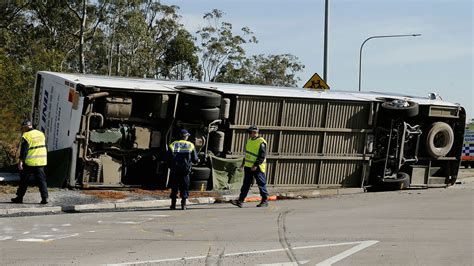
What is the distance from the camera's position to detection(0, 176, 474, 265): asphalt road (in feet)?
23.8

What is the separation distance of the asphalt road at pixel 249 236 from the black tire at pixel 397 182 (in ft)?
12.0

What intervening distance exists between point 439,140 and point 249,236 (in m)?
9.90

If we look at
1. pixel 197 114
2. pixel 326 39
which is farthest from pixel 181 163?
pixel 326 39

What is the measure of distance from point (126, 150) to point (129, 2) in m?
30.3

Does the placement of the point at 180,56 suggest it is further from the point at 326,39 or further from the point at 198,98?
the point at 198,98

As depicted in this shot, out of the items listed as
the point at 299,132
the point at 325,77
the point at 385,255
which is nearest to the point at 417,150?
the point at 299,132

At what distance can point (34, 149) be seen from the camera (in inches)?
446

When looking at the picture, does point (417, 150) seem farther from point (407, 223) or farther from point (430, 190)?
point (407, 223)

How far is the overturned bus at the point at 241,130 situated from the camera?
42.8ft

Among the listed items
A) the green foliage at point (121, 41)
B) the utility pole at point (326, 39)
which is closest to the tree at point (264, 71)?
the green foliage at point (121, 41)

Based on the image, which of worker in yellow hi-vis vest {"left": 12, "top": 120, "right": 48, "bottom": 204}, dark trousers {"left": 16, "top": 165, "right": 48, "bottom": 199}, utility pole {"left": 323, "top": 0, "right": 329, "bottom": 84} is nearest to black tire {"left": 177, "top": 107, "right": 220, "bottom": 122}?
worker in yellow hi-vis vest {"left": 12, "top": 120, "right": 48, "bottom": 204}

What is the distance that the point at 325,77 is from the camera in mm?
21594

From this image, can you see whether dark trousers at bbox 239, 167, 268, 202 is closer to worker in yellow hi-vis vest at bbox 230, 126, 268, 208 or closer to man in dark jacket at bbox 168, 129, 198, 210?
worker in yellow hi-vis vest at bbox 230, 126, 268, 208

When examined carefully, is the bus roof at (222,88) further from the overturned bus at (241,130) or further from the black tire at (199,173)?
the black tire at (199,173)
